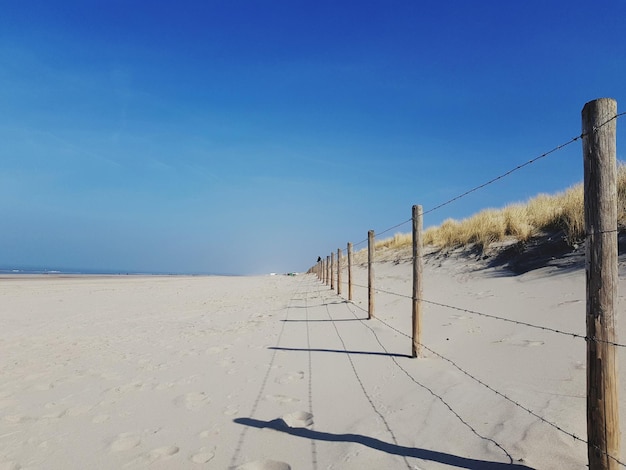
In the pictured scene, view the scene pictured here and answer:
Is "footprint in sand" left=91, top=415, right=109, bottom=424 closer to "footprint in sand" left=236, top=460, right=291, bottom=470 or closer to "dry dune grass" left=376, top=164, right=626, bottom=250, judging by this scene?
"footprint in sand" left=236, top=460, right=291, bottom=470

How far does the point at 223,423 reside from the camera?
325 cm

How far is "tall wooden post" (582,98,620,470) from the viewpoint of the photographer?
2037 millimetres

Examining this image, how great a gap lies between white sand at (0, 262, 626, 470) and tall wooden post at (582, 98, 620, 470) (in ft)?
1.33

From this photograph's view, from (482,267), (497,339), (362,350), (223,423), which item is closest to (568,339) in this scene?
(497,339)

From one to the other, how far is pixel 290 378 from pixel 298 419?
1090 mm

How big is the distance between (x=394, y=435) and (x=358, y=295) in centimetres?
968

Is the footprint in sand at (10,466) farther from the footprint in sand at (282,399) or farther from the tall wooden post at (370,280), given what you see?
the tall wooden post at (370,280)

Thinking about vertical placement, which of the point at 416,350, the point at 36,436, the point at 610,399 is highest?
the point at 610,399

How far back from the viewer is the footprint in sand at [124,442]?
291cm

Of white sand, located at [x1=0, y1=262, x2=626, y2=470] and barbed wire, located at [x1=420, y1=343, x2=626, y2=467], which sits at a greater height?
barbed wire, located at [x1=420, y1=343, x2=626, y2=467]

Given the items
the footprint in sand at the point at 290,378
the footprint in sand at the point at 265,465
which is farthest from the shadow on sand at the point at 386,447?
the footprint in sand at the point at 290,378

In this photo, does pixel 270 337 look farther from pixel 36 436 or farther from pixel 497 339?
pixel 36 436

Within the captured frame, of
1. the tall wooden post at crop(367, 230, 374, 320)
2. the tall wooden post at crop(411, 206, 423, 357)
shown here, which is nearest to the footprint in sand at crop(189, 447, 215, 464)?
the tall wooden post at crop(411, 206, 423, 357)

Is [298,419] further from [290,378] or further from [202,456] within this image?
[290,378]
